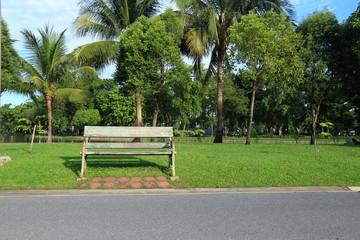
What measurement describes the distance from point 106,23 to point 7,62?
7.50 metres

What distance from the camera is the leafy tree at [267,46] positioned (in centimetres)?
1852

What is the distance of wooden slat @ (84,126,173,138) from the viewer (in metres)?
7.93

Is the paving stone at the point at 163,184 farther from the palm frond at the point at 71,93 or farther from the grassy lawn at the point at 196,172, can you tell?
the palm frond at the point at 71,93

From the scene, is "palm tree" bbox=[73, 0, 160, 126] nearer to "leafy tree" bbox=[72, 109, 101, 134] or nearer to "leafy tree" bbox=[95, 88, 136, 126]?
"leafy tree" bbox=[95, 88, 136, 126]

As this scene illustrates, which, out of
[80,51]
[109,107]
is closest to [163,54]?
[80,51]

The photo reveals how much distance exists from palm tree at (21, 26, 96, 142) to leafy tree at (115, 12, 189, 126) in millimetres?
4238

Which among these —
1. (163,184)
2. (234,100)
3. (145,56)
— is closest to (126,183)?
(163,184)

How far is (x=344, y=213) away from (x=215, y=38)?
1618 cm

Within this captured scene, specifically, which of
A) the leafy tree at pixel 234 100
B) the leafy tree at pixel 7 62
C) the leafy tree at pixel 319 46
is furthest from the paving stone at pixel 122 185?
the leafy tree at pixel 234 100

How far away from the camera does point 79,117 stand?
48.3 meters

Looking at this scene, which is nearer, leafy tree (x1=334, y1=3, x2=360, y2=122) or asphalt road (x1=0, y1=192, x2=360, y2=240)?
asphalt road (x1=0, y1=192, x2=360, y2=240)

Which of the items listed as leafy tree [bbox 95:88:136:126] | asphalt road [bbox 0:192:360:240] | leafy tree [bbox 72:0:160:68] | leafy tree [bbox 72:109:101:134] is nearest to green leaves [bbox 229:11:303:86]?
leafy tree [bbox 72:0:160:68]

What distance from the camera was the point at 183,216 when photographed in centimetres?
460

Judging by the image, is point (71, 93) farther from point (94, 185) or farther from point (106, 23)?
point (94, 185)
